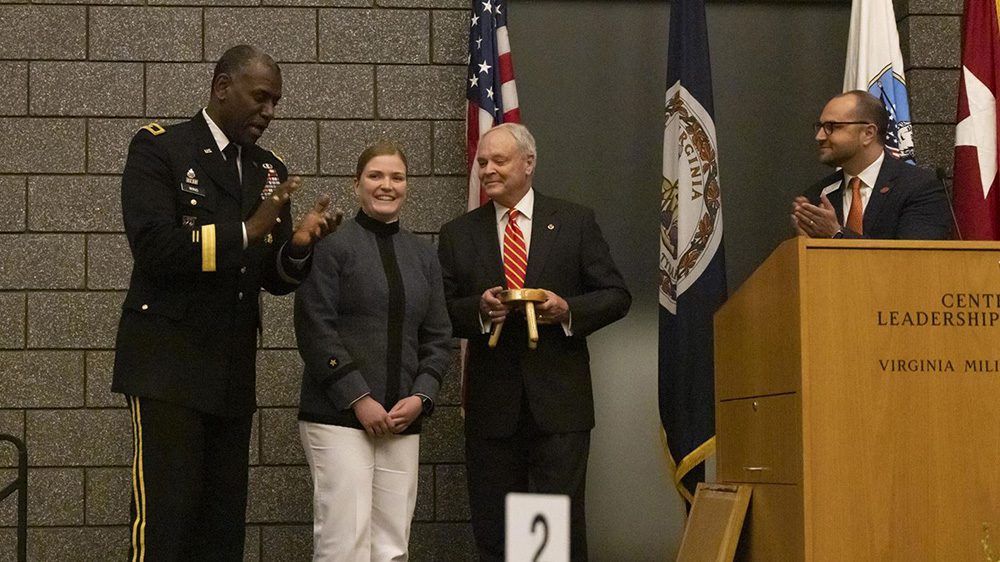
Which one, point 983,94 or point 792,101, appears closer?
point 983,94

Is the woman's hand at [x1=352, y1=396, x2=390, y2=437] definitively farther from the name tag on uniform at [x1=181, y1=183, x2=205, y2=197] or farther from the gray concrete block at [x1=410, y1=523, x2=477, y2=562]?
the gray concrete block at [x1=410, y1=523, x2=477, y2=562]

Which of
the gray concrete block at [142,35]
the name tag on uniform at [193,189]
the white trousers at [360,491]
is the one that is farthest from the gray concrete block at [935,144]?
the name tag on uniform at [193,189]

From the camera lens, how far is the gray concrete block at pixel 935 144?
6.00m

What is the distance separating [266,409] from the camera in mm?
5742

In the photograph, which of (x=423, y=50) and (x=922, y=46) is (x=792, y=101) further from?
(x=423, y=50)

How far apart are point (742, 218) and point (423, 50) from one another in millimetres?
1630

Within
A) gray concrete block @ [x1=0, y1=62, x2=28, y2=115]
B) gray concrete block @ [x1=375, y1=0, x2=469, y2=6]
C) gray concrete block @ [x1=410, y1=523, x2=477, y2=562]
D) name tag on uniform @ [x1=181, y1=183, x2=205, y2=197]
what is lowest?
gray concrete block @ [x1=410, y1=523, x2=477, y2=562]

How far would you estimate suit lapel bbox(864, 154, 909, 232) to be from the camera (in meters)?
4.69

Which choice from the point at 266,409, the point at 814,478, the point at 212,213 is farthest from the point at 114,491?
the point at 814,478

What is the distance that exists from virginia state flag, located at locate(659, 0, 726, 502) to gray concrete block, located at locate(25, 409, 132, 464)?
226cm

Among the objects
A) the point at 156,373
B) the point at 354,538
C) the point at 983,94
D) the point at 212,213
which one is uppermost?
the point at 983,94

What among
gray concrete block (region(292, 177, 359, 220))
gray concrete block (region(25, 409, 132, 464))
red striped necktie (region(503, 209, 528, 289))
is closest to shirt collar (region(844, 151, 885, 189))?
red striped necktie (region(503, 209, 528, 289))

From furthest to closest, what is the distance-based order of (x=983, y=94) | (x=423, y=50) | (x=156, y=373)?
1. (x=423, y=50)
2. (x=983, y=94)
3. (x=156, y=373)

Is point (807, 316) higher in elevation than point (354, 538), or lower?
higher
